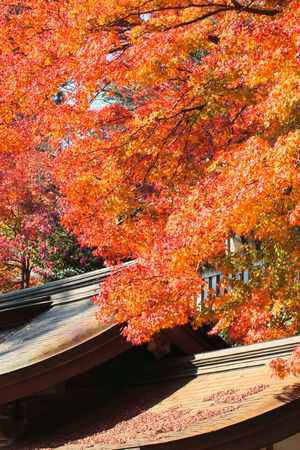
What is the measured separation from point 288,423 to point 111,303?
8.74 ft

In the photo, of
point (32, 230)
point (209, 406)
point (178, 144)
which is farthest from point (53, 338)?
point (32, 230)

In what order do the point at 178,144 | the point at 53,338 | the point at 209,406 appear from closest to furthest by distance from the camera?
the point at 209,406, the point at 53,338, the point at 178,144

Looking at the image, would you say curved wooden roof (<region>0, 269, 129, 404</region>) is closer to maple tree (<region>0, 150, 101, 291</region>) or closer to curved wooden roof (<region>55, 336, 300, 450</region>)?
curved wooden roof (<region>55, 336, 300, 450</region>)

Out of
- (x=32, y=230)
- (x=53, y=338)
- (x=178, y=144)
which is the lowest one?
(x=53, y=338)

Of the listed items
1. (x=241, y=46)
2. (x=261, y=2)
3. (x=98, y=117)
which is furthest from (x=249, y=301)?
(x=98, y=117)

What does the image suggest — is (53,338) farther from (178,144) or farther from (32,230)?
(32,230)

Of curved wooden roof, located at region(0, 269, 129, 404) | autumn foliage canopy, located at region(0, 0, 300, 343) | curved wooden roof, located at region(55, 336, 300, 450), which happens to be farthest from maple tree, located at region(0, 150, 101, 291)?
curved wooden roof, located at region(55, 336, 300, 450)

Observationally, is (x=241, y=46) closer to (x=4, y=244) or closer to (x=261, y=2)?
(x=261, y=2)

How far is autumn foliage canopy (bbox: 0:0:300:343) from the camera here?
7320 millimetres

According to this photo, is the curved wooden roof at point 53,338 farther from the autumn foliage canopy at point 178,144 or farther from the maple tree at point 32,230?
the maple tree at point 32,230

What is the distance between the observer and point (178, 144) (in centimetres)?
1229

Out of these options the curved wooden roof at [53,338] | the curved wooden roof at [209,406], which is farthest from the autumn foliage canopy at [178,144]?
the curved wooden roof at [209,406]

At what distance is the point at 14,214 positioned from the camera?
21.0m

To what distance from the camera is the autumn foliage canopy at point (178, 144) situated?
7320 millimetres
